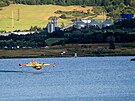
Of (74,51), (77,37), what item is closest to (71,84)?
(74,51)

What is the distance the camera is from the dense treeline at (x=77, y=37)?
179 m

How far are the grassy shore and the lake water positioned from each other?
119ft

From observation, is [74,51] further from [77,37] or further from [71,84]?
[71,84]

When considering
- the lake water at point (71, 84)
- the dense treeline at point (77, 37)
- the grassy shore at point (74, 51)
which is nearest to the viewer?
the lake water at point (71, 84)

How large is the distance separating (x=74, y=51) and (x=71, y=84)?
72195 millimetres

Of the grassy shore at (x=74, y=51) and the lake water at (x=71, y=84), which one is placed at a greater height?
the lake water at (x=71, y=84)

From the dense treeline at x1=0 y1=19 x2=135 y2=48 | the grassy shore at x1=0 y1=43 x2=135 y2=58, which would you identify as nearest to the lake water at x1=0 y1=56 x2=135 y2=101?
the grassy shore at x1=0 y1=43 x2=135 y2=58

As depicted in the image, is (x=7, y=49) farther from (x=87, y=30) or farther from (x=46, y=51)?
(x=87, y=30)

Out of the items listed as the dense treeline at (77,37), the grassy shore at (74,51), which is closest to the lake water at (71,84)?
the grassy shore at (74,51)

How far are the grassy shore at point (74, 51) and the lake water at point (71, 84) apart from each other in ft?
119

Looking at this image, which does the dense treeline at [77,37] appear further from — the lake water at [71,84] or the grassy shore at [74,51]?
the lake water at [71,84]

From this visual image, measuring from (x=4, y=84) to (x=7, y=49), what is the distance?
79885mm

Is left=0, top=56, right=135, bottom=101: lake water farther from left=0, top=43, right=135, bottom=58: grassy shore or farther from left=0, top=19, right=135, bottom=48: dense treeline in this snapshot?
left=0, top=19, right=135, bottom=48: dense treeline

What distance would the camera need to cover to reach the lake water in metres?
85.6
